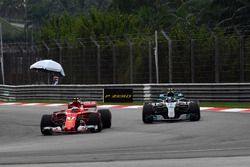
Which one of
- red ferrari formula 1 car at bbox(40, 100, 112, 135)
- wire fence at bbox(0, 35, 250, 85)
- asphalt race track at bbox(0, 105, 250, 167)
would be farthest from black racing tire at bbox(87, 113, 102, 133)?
wire fence at bbox(0, 35, 250, 85)

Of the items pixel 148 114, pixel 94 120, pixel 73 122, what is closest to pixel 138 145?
pixel 94 120

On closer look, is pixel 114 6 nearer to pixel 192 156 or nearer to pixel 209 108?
pixel 209 108

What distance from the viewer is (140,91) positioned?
27859 millimetres

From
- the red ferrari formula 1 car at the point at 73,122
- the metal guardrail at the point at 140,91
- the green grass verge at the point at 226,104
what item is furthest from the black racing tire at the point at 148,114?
the metal guardrail at the point at 140,91

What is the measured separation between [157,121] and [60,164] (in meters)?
8.50

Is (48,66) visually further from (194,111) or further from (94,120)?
(94,120)

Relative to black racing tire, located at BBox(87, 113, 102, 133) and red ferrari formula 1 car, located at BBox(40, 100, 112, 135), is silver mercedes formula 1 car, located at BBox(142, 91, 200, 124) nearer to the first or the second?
red ferrari formula 1 car, located at BBox(40, 100, 112, 135)

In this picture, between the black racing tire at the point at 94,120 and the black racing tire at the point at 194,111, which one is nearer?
the black racing tire at the point at 94,120

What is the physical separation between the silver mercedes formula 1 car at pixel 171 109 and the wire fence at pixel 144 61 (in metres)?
8.42

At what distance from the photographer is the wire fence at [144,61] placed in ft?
86.1

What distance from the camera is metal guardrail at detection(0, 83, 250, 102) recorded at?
24750mm

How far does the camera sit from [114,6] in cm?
8025

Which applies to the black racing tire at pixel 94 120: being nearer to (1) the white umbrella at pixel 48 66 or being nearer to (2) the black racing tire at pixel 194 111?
(2) the black racing tire at pixel 194 111

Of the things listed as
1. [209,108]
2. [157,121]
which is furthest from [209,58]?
[157,121]
